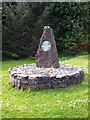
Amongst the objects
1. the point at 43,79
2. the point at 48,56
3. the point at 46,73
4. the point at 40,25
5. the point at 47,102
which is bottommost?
the point at 47,102

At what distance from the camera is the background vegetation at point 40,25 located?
81.4ft

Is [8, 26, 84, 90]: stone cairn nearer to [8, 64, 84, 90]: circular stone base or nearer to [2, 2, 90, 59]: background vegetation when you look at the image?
[8, 64, 84, 90]: circular stone base

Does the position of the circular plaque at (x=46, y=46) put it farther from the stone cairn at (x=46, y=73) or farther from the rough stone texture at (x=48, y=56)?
the rough stone texture at (x=48, y=56)

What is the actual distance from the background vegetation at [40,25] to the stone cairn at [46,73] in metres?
10.3

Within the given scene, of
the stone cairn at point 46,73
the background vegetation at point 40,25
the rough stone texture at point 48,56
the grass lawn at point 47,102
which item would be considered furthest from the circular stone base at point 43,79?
the background vegetation at point 40,25

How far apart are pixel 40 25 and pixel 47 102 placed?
15038mm

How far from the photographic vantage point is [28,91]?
11.7m

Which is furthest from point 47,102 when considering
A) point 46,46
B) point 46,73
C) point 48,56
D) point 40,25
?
point 40,25

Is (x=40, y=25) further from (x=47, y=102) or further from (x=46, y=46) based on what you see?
(x=47, y=102)

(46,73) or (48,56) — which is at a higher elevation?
(48,56)

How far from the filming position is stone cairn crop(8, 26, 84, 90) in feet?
38.6

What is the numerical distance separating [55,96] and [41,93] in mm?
669

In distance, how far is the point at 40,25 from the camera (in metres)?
25.0

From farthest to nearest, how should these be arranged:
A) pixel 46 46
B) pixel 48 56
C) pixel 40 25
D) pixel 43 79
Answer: pixel 40 25 → pixel 46 46 → pixel 48 56 → pixel 43 79
